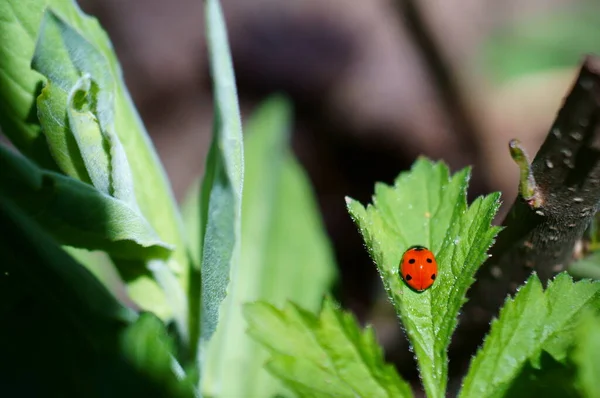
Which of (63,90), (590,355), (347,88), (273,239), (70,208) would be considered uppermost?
(347,88)

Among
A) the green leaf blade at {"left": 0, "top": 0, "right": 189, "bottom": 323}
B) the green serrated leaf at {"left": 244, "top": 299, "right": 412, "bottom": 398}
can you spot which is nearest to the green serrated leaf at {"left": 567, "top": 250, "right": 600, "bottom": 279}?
the green serrated leaf at {"left": 244, "top": 299, "right": 412, "bottom": 398}

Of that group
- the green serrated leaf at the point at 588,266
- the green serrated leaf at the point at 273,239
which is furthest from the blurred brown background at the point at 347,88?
the green serrated leaf at the point at 588,266

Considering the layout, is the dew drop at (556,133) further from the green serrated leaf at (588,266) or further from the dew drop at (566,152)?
the green serrated leaf at (588,266)

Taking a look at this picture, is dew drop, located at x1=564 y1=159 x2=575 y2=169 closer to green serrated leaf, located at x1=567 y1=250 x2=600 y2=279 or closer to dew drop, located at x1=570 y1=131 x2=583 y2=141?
dew drop, located at x1=570 y1=131 x2=583 y2=141

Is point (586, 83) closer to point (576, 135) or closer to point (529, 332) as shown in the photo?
point (576, 135)

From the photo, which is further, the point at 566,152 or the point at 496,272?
the point at 496,272

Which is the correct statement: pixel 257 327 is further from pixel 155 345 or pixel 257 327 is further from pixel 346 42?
pixel 346 42

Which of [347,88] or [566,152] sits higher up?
[347,88]

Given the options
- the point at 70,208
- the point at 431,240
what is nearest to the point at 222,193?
the point at 70,208
